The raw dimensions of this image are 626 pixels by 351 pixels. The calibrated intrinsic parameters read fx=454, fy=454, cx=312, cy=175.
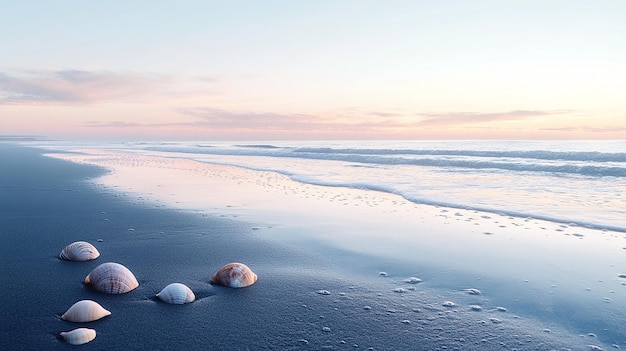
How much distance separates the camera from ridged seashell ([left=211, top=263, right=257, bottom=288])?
12.5 ft

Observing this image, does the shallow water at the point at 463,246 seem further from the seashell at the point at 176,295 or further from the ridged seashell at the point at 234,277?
the seashell at the point at 176,295

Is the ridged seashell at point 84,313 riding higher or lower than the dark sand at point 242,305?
higher

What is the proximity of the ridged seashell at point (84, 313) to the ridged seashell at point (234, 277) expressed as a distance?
1.02m

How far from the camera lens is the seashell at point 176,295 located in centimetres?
340

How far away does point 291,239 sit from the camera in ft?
18.9

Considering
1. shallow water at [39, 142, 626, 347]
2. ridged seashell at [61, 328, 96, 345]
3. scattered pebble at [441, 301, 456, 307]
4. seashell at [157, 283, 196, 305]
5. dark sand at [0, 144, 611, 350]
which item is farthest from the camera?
shallow water at [39, 142, 626, 347]

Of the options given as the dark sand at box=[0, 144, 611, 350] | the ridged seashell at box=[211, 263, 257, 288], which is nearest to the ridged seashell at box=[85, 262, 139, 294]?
the dark sand at box=[0, 144, 611, 350]

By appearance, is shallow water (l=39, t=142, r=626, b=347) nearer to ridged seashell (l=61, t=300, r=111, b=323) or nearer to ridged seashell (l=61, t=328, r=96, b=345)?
ridged seashell (l=61, t=300, r=111, b=323)

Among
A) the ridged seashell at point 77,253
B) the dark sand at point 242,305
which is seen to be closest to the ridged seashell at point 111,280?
the dark sand at point 242,305

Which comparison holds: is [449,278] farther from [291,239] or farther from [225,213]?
[225,213]

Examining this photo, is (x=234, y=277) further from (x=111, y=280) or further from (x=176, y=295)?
(x=111, y=280)

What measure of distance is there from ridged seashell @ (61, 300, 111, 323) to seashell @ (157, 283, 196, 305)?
465 mm

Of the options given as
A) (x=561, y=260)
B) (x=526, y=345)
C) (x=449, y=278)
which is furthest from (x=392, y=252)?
(x=526, y=345)

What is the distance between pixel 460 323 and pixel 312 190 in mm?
7726
